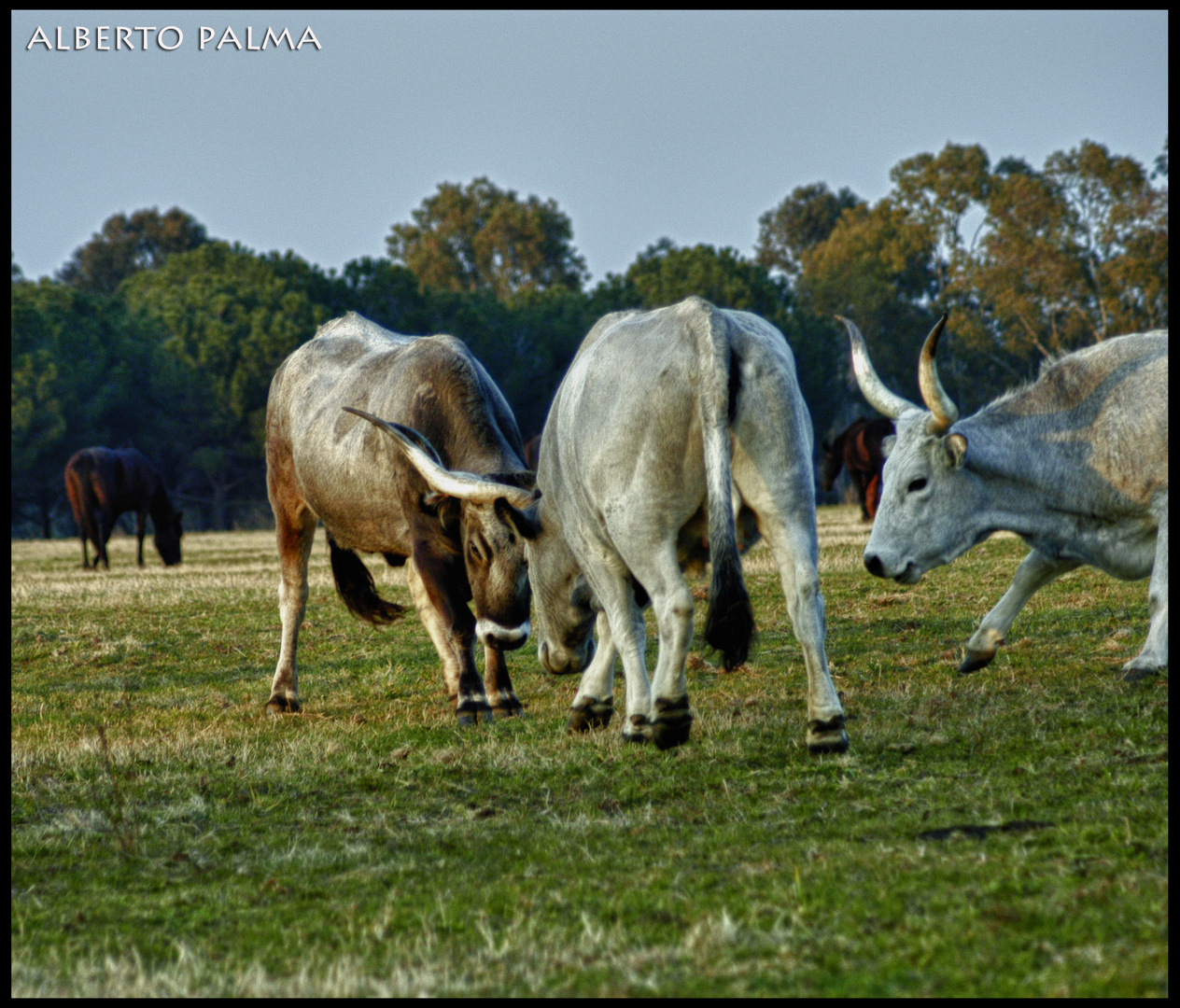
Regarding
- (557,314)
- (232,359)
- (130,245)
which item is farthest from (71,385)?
(130,245)

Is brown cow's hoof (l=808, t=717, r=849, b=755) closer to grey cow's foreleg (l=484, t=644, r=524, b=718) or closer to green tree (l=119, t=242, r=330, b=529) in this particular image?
grey cow's foreleg (l=484, t=644, r=524, b=718)

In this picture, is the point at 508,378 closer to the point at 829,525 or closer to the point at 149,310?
the point at 149,310

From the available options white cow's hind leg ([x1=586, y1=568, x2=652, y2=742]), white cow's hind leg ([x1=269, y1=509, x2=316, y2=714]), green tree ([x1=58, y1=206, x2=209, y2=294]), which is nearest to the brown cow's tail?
white cow's hind leg ([x1=269, y1=509, x2=316, y2=714])

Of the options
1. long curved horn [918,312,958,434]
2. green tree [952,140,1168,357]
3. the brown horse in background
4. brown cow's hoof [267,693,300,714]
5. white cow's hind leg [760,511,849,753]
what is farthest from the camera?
green tree [952,140,1168,357]

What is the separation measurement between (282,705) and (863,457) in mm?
19230

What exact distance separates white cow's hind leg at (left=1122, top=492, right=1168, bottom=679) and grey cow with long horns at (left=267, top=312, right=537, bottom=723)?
133 inches

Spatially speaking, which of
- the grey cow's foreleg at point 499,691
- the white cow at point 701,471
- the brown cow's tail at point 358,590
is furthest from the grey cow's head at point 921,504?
the brown cow's tail at point 358,590

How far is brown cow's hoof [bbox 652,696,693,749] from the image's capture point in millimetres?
5453

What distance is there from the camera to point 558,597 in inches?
267

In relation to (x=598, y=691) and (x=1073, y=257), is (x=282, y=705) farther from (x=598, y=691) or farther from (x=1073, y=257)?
(x=1073, y=257)

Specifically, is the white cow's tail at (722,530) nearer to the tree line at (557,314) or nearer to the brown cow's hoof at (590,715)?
the brown cow's hoof at (590,715)

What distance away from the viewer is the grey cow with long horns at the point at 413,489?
6980 mm

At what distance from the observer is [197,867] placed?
4273 mm

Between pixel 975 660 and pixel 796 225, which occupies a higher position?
pixel 796 225
